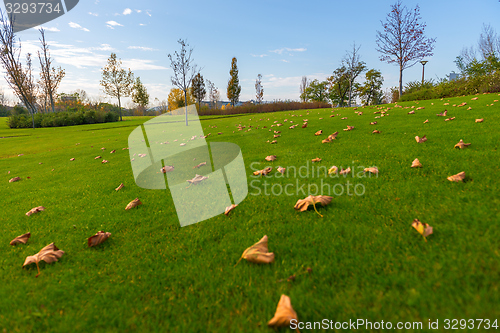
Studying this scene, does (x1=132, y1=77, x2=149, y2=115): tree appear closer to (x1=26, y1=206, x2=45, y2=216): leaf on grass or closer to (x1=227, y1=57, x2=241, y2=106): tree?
(x1=227, y1=57, x2=241, y2=106): tree

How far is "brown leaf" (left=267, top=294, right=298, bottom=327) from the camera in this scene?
1.06m

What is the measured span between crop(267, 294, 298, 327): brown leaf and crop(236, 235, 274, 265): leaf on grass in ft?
1.24

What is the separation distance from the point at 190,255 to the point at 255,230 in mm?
577

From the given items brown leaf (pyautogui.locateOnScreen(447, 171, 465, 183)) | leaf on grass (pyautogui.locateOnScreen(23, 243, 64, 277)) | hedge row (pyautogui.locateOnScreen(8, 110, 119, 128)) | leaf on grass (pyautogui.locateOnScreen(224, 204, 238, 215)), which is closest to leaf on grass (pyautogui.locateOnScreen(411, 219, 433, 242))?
brown leaf (pyautogui.locateOnScreen(447, 171, 465, 183))

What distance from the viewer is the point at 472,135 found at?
3518 millimetres

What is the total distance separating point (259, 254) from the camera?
152cm

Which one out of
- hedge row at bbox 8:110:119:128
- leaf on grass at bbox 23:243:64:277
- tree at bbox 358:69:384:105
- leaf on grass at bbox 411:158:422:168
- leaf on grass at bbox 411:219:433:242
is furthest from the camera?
tree at bbox 358:69:384:105

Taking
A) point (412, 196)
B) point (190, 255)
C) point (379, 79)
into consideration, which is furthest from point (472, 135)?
point (379, 79)

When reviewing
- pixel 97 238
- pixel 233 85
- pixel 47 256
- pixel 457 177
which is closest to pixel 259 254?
pixel 97 238

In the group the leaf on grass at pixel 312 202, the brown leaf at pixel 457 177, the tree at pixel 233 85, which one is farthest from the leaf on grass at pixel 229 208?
the tree at pixel 233 85

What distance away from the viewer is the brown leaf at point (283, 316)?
1062mm

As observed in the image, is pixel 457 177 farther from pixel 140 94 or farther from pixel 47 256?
pixel 140 94

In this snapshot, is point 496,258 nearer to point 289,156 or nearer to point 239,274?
point 239,274

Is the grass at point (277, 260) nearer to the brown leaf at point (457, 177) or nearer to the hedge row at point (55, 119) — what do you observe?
the brown leaf at point (457, 177)
